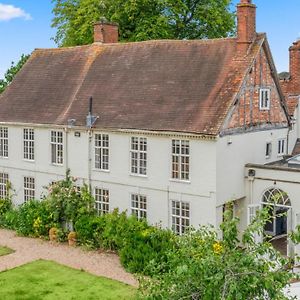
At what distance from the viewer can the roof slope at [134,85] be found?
23.2 metres

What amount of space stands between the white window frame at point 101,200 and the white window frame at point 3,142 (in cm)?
711

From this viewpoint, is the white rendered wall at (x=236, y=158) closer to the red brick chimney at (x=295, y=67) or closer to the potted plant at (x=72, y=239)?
the potted plant at (x=72, y=239)

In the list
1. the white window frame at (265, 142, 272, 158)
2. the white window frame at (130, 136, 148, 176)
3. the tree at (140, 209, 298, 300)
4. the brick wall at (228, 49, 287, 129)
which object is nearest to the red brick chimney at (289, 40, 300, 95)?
the brick wall at (228, 49, 287, 129)

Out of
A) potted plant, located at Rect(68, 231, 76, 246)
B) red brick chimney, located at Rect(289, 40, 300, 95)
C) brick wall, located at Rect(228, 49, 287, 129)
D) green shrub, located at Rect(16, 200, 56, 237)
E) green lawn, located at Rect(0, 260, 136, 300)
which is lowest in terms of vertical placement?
green lawn, located at Rect(0, 260, 136, 300)

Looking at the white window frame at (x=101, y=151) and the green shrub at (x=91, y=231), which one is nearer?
the green shrub at (x=91, y=231)

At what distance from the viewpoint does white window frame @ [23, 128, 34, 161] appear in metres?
28.3

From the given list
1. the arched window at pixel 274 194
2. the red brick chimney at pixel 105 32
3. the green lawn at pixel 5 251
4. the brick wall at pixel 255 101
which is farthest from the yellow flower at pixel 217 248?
the red brick chimney at pixel 105 32

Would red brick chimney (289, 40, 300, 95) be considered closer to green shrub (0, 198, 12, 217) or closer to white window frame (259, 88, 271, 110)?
white window frame (259, 88, 271, 110)

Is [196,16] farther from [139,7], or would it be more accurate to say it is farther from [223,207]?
[223,207]

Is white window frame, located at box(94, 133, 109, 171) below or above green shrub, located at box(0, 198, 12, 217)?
above

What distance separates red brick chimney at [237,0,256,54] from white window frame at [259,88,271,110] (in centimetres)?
228

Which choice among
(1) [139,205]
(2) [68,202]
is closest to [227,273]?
(1) [139,205]

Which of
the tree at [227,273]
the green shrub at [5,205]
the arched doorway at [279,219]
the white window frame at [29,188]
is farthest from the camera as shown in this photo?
the green shrub at [5,205]

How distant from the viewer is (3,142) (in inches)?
1172
